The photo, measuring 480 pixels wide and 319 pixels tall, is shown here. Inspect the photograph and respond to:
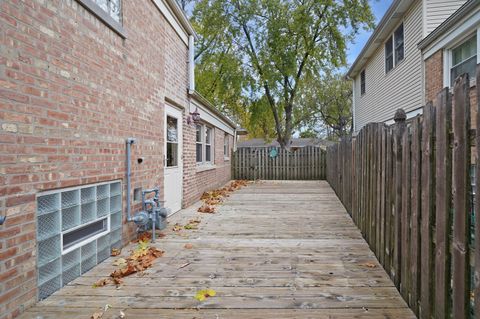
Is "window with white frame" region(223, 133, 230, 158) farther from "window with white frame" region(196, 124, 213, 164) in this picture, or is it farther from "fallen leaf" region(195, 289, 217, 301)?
"fallen leaf" region(195, 289, 217, 301)

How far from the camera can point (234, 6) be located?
62.6 feet

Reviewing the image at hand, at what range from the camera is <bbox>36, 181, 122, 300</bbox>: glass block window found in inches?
106

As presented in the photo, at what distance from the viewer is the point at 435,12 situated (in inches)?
327

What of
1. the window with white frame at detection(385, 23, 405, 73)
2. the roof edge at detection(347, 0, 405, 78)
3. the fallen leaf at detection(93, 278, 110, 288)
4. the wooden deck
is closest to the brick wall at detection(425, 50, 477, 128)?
the window with white frame at detection(385, 23, 405, 73)

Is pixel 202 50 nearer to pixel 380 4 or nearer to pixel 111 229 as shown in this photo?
pixel 380 4

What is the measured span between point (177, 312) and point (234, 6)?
20108 mm

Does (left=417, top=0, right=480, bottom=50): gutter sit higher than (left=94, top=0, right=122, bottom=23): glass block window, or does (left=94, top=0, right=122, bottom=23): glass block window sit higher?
(left=417, top=0, right=480, bottom=50): gutter

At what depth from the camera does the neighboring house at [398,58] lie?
27.5ft

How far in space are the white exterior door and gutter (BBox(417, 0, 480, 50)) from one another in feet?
22.3

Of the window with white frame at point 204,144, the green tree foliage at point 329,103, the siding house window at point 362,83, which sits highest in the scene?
the green tree foliage at point 329,103

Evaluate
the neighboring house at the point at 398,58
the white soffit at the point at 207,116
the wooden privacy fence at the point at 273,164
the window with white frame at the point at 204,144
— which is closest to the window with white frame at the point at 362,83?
the neighboring house at the point at 398,58

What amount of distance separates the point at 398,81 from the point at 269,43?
35.5 ft

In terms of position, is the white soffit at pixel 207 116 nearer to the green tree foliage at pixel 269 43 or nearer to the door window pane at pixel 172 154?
the door window pane at pixel 172 154

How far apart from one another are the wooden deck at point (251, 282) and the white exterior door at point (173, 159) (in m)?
1.40
